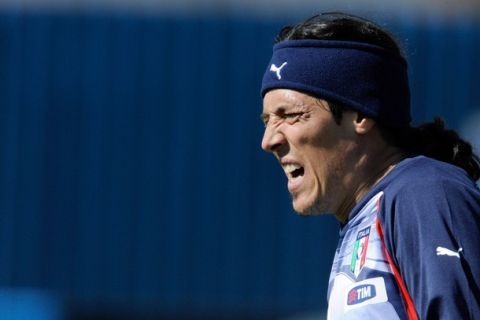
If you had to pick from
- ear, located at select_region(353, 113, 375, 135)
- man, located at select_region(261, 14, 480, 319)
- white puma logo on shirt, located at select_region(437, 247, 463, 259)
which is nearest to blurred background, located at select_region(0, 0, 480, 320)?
man, located at select_region(261, 14, 480, 319)

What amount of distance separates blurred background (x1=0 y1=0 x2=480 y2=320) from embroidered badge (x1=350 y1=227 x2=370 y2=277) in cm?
611

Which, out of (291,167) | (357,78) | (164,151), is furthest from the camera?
(164,151)

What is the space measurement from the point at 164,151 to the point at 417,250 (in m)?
6.65

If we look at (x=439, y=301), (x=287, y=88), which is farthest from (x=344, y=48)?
(x=439, y=301)

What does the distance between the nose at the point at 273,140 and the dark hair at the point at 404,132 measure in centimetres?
16

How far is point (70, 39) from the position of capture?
923 cm

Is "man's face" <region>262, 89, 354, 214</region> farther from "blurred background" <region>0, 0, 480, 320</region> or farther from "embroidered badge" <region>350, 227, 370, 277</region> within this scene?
"blurred background" <region>0, 0, 480, 320</region>

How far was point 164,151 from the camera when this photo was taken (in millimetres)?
9039

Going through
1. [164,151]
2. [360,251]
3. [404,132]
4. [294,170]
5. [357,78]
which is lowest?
[164,151]

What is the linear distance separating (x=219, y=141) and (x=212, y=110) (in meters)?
0.27

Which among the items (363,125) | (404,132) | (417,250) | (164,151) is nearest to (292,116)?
(363,125)

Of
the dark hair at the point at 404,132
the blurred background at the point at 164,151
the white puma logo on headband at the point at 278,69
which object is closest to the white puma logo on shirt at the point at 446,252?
the dark hair at the point at 404,132

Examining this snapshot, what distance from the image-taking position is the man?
2566mm

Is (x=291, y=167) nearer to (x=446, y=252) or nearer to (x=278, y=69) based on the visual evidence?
(x=278, y=69)
